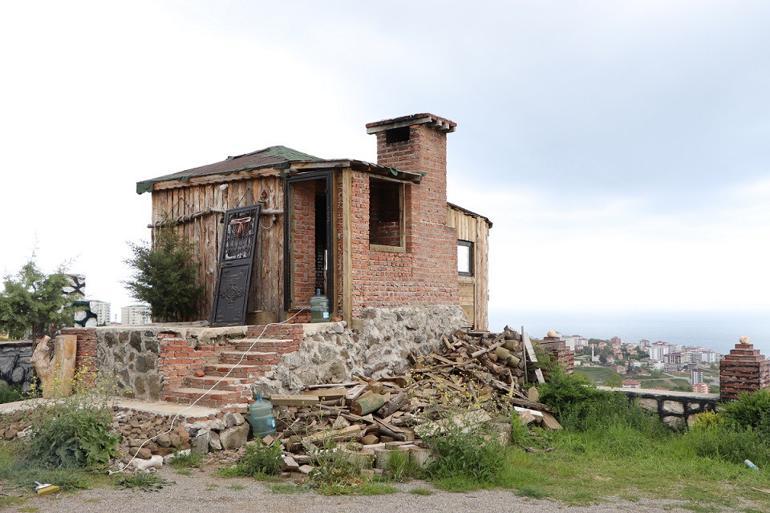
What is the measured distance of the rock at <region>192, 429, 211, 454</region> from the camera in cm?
871

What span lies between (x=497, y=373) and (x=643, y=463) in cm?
368

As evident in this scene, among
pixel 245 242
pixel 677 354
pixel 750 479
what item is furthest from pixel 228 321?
pixel 677 354

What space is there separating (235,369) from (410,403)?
2650 millimetres

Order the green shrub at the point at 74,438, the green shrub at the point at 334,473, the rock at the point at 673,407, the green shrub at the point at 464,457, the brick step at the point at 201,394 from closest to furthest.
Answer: the green shrub at the point at 334,473 → the green shrub at the point at 464,457 → the green shrub at the point at 74,438 → the brick step at the point at 201,394 → the rock at the point at 673,407

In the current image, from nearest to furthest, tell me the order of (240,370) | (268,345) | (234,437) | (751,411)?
(234,437)
(240,370)
(751,411)
(268,345)

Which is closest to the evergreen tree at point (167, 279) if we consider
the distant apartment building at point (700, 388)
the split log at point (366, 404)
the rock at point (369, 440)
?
the split log at point (366, 404)

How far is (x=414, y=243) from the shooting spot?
13836mm

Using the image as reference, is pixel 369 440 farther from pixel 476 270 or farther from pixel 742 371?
pixel 476 270

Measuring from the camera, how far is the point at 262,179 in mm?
13047

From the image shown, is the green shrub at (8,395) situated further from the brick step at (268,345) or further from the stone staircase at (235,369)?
the brick step at (268,345)

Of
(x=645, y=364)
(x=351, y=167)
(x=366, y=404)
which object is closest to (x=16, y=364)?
(x=351, y=167)

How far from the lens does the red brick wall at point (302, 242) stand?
1259 centimetres

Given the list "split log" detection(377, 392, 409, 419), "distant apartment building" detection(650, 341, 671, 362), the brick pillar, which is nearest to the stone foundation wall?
"split log" detection(377, 392, 409, 419)

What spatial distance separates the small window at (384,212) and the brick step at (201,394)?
18.2ft
